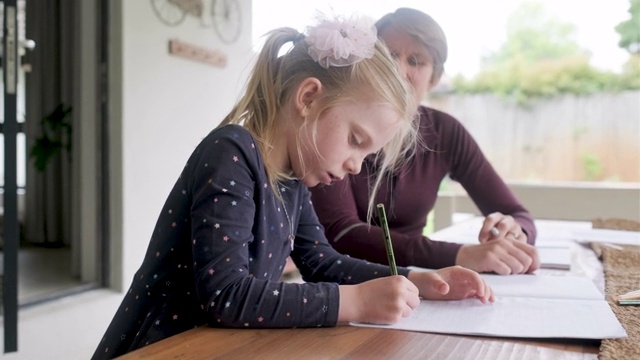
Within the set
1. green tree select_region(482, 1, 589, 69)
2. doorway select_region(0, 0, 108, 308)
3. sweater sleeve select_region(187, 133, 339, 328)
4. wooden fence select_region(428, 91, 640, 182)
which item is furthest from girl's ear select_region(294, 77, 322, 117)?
green tree select_region(482, 1, 589, 69)

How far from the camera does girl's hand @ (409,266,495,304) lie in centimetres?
89

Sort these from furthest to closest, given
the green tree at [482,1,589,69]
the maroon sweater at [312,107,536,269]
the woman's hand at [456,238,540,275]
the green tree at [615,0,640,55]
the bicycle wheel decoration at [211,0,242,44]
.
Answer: the green tree at [482,1,589,69] < the green tree at [615,0,640,55] < the bicycle wheel decoration at [211,0,242,44] < the maroon sweater at [312,107,536,269] < the woman's hand at [456,238,540,275]

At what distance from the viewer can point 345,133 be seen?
3.06ft

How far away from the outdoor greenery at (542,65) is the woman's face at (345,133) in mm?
5649

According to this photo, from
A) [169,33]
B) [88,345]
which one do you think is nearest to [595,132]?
[169,33]

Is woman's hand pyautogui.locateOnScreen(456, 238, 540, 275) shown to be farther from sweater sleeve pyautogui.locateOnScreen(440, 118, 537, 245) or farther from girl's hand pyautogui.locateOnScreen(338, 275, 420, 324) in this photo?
sweater sleeve pyautogui.locateOnScreen(440, 118, 537, 245)

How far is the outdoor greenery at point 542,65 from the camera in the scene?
5898 mm

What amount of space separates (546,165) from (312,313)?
19.4 feet

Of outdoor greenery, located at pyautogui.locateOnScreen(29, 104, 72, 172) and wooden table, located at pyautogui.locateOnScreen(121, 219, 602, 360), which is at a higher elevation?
outdoor greenery, located at pyautogui.locateOnScreen(29, 104, 72, 172)

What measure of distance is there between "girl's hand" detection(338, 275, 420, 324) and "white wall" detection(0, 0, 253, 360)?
231 cm

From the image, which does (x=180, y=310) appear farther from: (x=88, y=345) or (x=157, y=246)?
(x=88, y=345)

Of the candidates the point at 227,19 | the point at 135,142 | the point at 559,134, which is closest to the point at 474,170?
the point at 135,142

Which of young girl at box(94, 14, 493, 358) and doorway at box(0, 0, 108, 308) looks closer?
young girl at box(94, 14, 493, 358)

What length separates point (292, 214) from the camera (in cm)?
101
